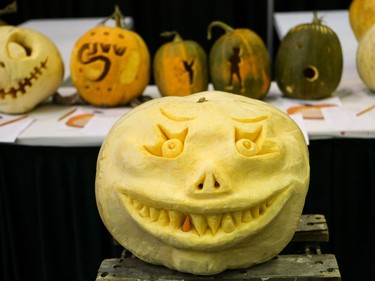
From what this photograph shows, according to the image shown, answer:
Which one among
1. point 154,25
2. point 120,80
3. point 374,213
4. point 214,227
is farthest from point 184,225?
point 154,25

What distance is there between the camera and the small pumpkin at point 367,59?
2.56 m

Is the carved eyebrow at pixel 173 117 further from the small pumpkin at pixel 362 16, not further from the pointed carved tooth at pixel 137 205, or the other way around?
the small pumpkin at pixel 362 16

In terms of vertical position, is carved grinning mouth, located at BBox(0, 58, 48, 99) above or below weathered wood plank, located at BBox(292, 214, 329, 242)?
above

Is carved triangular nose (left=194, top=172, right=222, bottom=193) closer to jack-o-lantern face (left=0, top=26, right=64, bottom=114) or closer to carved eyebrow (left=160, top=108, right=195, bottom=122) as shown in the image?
carved eyebrow (left=160, top=108, right=195, bottom=122)

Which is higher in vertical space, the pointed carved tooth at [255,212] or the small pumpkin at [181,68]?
the small pumpkin at [181,68]

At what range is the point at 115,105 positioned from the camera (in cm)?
266

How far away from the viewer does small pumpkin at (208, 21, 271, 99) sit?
8.25 feet

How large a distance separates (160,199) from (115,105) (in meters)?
1.31

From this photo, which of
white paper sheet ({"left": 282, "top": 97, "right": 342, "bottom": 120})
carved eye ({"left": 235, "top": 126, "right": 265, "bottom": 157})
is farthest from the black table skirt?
carved eye ({"left": 235, "top": 126, "right": 265, "bottom": 157})

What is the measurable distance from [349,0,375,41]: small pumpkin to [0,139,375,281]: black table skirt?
0.91 m

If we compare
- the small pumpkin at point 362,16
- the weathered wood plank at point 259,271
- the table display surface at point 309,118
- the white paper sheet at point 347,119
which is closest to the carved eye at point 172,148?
the weathered wood plank at point 259,271

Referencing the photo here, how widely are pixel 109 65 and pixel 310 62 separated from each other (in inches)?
31.4

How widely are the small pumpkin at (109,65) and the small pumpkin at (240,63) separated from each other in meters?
0.31

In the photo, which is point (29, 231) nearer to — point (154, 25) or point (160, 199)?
point (160, 199)
